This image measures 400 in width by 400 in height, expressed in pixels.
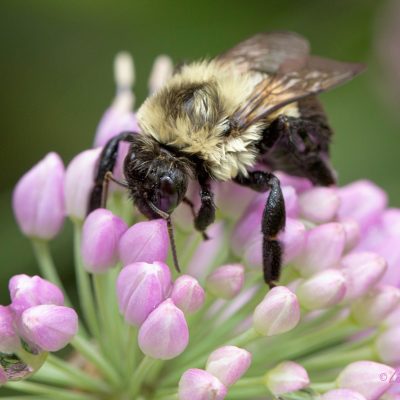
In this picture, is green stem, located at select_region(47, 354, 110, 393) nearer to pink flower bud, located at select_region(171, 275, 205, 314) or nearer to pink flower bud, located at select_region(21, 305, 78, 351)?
pink flower bud, located at select_region(21, 305, 78, 351)

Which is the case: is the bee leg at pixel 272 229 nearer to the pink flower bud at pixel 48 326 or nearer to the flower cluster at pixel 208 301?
the flower cluster at pixel 208 301

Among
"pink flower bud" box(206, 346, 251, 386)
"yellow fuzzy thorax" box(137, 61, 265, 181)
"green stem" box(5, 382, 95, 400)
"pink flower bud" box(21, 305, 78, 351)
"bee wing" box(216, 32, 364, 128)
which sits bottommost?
"green stem" box(5, 382, 95, 400)

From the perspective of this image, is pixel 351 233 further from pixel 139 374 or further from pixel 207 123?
pixel 139 374

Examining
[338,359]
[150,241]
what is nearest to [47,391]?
[150,241]

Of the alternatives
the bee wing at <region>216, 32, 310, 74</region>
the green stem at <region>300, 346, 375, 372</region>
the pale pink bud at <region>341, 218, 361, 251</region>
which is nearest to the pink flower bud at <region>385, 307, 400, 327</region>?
the green stem at <region>300, 346, 375, 372</region>

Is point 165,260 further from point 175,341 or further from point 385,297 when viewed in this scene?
point 385,297

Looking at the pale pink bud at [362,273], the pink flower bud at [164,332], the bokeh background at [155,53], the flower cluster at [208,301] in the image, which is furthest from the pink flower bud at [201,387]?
the bokeh background at [155,53]
